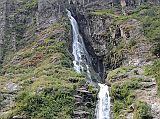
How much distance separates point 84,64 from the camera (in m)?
70.8

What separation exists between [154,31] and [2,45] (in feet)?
92.2

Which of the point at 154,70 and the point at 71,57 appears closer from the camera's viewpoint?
the point at 154,70

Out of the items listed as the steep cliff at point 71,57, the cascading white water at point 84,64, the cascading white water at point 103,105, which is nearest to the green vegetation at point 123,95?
the steep cliff at point 71,57

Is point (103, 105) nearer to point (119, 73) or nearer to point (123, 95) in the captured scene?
point (123, 95)

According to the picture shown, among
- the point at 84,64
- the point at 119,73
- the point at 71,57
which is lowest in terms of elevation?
the point at 119,73

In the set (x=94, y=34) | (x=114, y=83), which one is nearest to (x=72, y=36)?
(x=94, y=34)

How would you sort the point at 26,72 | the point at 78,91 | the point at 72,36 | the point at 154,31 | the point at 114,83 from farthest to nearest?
the point at 72,36 < the point at 154,31 < the point at 26,72 < the point at 114,83 < the point at 78,91

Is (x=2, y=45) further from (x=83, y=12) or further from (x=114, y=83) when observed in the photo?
(x=114, y=83)

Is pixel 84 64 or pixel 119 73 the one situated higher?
pixel 84 64

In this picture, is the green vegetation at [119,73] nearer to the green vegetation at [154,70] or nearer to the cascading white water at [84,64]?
the cascading white water at [84,64]

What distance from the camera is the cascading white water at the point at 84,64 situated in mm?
54938

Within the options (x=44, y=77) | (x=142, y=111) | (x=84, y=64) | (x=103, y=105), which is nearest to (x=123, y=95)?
(x=103, y=105)

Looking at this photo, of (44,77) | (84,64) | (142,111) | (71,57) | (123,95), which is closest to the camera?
(142,111)

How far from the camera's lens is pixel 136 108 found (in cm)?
5131
